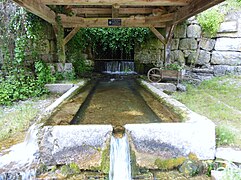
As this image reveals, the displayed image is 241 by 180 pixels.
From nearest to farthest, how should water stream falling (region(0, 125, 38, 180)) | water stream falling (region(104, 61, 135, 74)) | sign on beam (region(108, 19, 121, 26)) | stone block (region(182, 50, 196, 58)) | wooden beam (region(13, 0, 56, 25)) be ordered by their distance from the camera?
1. water stream falling (region(0, 125, 38, 180))
2. wooden beam (region(13, 0, 56, 25))
3. sign on beam (region(108, 19, 121, 26))
4. stone block (region(182, 50, 196, 58))
5. water stream falling (region(104, 61, 135, 74))

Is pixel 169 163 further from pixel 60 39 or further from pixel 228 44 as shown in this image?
pixel 228 44

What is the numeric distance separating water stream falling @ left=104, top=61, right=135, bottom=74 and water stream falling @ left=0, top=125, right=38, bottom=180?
6.38 metres

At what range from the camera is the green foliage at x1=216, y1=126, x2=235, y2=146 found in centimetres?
223

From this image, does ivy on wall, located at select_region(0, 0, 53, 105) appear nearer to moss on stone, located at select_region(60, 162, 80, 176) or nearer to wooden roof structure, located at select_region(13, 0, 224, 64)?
wooden roof structure, located at select_region(13, 0, 224, 64)

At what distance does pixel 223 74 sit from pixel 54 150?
5.57 metres

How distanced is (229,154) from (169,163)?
638mm

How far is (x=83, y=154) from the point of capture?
2088 millimetres

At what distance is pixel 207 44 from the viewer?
6004 millimetres

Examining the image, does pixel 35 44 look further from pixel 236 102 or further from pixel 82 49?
pixel 236 102

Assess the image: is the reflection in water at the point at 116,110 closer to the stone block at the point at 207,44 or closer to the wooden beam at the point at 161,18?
the wooden beam at the point at 161,18

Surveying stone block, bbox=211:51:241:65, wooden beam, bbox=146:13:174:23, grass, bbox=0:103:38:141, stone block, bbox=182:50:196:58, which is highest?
wooden beam, bbox=146:13:174:23

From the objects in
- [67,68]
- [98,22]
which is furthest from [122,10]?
[67,68]

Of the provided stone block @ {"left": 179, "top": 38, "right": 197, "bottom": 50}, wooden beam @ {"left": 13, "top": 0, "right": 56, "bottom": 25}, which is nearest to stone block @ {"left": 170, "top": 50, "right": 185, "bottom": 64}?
stone block @ {"left": 179, "top": 38, "right": 197, "bottom": 50}

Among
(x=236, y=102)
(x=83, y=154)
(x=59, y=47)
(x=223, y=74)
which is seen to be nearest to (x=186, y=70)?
(x=223, y=74)
